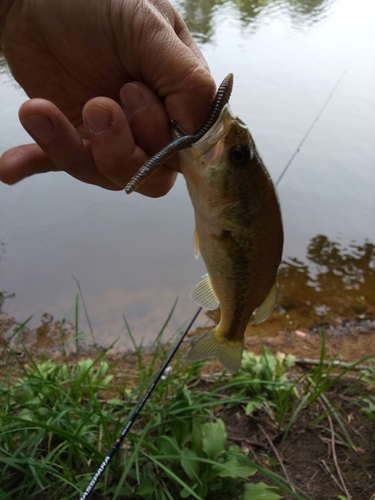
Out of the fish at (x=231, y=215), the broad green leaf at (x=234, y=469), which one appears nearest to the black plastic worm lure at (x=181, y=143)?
the fish at (x=231, y=215)

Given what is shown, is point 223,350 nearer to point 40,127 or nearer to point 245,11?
point 40,127

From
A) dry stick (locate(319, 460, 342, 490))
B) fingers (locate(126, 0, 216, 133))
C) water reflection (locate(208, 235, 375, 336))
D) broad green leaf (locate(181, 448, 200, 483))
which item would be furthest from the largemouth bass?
water reflection (locate(208, 235, 375, 336))

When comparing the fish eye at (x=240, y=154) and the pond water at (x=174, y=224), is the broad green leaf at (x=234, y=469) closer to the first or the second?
the fish eye at (x=240, y=154)

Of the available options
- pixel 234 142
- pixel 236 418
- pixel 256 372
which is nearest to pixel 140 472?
pixel 236 418

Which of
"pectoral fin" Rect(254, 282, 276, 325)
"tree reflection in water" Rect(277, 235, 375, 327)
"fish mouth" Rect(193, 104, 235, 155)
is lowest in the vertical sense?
"tree reflection in water" Rect(277, 235, 375, 327)

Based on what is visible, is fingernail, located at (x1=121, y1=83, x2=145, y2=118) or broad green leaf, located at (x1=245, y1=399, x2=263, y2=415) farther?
broad green leaf, located at (x1=245, y1=399, x2=263, y2=415)

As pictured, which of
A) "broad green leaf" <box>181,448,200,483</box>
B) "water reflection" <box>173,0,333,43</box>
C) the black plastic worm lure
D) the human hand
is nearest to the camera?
the black plastic worm lure

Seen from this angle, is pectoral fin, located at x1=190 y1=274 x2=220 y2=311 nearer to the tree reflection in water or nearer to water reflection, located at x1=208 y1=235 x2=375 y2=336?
water reflection, located at x1=208 y1=235 x2=375 y2=336
